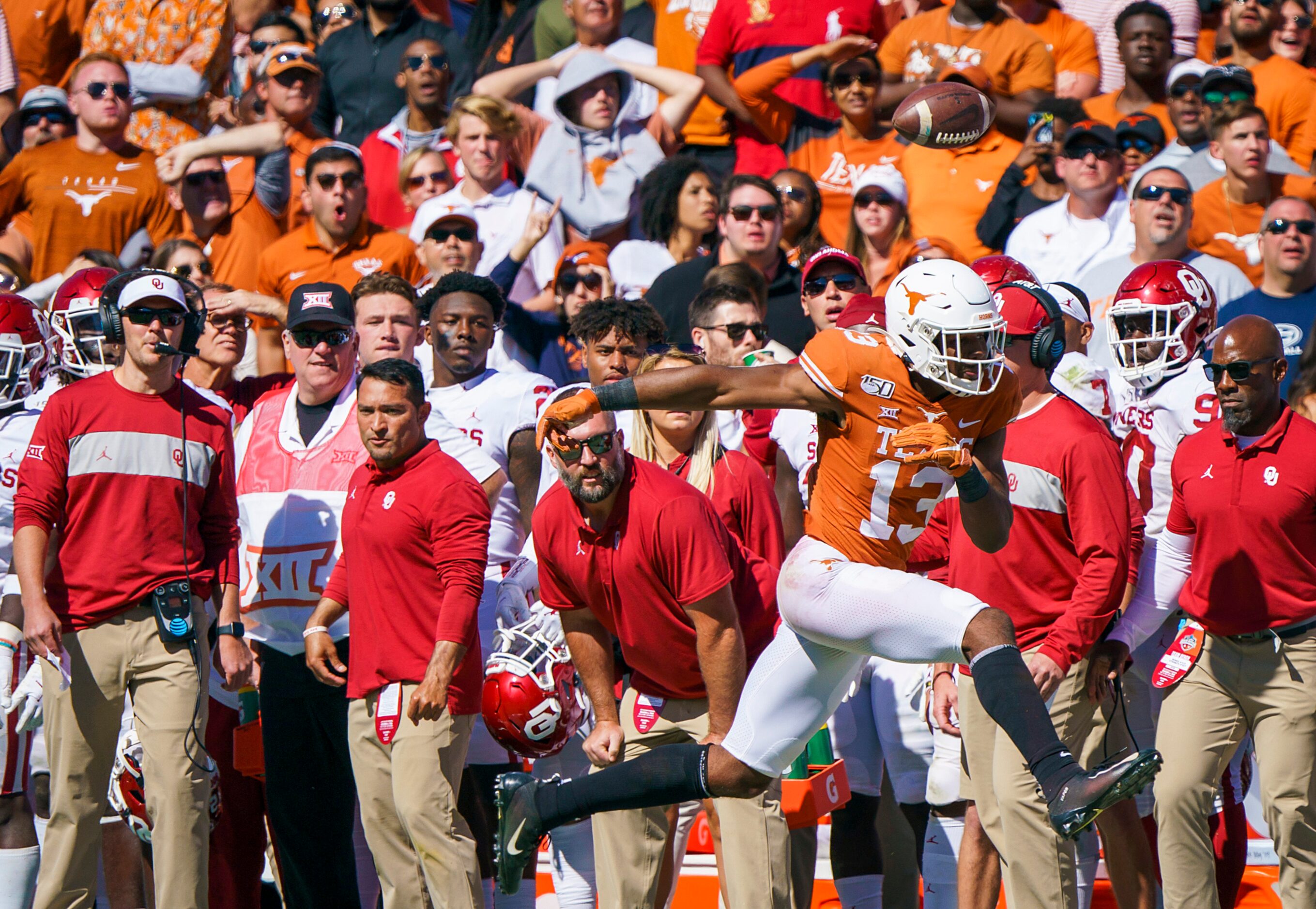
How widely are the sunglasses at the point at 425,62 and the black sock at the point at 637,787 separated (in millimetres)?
6167

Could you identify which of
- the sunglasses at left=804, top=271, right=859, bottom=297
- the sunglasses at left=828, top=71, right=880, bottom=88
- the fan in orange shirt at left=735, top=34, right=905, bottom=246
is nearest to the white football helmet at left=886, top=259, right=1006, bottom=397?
the sunglasses at left=804, top=271, right=859, bottom=297

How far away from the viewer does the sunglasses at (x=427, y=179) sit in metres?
9.62

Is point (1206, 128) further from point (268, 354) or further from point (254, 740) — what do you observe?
point (254, 740)

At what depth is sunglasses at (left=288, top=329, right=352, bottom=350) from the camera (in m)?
6.69

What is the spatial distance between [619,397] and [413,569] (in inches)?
60.7

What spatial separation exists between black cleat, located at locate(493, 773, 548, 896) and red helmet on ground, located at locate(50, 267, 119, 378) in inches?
118

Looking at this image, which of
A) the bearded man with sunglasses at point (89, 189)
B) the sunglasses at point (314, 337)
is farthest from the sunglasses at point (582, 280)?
the bearded man with sunglasses at point (89, 189)

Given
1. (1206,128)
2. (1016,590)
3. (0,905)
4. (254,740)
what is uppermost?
(1206,128)

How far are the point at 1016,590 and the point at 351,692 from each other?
244cm

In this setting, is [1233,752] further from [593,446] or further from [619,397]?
[619,397]

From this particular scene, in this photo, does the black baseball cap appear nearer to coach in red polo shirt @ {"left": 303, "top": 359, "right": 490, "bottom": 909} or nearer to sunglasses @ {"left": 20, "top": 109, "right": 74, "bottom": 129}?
coach in red polo shirt @ {"left": 303, "top": 359, "right": 490, "bottom": 909}

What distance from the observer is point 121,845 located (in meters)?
6.76

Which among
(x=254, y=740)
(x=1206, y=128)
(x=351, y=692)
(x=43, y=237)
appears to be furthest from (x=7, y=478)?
(x=1206, y=128)

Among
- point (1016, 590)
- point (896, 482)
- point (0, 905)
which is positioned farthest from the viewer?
point (0, 905)
